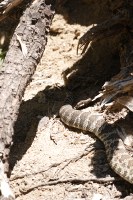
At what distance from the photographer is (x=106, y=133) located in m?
7.21

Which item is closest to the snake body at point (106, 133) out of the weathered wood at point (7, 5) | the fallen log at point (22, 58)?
the fallen log at point (22, 58)

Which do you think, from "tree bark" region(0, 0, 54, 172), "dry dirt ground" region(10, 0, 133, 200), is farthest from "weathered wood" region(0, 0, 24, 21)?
"dry dirt ground" region(10, 0, 133, 200)

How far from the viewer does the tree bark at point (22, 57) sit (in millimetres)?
6695

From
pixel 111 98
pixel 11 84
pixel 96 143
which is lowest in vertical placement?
pixel 96 143

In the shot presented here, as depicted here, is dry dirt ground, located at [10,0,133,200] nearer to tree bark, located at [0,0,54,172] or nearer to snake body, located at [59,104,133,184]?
snake body, located at [59,104,133,184]

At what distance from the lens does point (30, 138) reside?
25.4 feet

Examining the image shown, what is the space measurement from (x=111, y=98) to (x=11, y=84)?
1558mm

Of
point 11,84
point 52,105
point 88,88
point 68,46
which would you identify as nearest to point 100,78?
point 88,88

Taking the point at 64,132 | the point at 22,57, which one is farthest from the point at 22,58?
the point at 64,132

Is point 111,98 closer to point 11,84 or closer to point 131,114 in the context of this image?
point 131,114

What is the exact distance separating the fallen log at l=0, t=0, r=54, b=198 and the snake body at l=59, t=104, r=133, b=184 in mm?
1243

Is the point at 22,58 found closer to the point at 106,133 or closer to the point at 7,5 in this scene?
the point at 7,5

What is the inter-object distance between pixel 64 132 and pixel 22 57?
160cm

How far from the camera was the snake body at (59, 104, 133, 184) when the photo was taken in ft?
21.0
